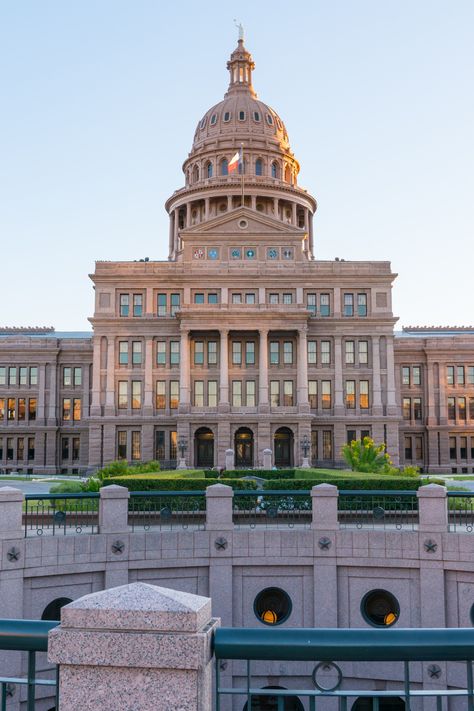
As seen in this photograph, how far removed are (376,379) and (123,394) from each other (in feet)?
79.7

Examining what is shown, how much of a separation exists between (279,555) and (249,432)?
46115 millimetres

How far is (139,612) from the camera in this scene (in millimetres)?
4113

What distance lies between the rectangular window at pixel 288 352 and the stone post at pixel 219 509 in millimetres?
47641

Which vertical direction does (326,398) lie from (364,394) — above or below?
below

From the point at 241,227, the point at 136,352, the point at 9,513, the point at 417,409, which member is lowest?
the point at 9,513

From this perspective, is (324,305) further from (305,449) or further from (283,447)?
(305,449)

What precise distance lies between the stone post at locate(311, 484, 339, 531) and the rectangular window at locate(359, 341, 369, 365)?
49303 mm

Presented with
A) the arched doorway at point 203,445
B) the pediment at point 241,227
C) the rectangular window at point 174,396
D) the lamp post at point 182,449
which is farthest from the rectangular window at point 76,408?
the pediment at point 241,227

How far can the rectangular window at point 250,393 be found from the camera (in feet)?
213

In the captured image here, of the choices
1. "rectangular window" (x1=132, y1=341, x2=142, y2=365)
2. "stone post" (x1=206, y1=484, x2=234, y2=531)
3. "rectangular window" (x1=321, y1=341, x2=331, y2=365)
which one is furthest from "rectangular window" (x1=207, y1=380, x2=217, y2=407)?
"stone post" (x1=206, y1=484, x2=234, y2=531)

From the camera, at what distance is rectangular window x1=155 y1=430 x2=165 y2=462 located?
65.3 metres

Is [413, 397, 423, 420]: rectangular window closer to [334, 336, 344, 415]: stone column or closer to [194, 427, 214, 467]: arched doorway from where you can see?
[334, 336, 344, 415]: stone column

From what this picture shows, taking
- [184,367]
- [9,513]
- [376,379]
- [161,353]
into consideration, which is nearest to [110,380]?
[161,353]

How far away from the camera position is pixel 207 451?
64.3 m
